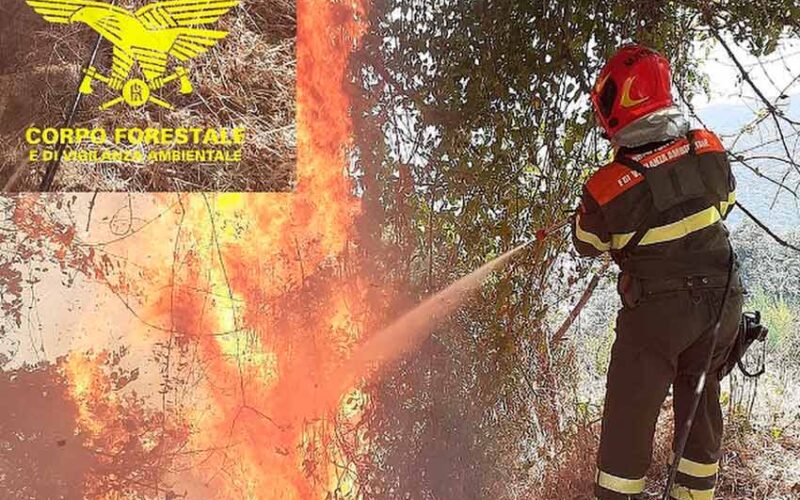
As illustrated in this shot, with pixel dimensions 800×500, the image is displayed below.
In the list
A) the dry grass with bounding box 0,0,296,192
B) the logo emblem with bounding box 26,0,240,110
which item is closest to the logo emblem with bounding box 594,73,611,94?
the dry grass with bounding box 0,0,296,192

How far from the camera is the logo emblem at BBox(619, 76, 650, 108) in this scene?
2643 millimetres

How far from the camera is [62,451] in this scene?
3.12 m

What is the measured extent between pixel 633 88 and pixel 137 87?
2010mm

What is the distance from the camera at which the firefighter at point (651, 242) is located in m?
2.61

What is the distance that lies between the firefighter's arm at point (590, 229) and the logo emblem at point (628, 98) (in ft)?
1.13

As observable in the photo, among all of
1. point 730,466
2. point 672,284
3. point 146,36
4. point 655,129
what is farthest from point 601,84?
point 730,466

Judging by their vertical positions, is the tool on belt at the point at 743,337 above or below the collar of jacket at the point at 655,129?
below

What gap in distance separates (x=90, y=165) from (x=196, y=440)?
127 centimetres

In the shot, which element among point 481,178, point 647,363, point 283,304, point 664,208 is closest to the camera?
point 664,208

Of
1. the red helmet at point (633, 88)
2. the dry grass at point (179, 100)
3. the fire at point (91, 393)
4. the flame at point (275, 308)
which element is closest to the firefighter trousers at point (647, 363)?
the red helmet at point (633, 88)

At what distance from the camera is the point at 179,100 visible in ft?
10.2

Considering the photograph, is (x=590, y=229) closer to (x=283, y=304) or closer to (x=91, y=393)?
(x=283, y=304)

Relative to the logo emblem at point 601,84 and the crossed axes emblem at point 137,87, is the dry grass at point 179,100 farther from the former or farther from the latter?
the logo emblem at point 601,84

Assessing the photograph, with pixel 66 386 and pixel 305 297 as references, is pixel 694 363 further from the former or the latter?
pixel 66 386
